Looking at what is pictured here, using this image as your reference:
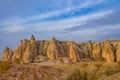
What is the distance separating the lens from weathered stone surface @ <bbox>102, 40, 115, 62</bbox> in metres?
118

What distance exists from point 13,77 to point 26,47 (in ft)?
330

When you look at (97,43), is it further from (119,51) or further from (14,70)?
(14,70)

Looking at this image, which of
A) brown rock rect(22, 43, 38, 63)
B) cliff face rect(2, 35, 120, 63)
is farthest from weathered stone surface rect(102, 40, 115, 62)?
brown rock rect(22, 43, 38, 63)

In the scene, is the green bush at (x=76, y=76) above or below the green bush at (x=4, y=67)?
below

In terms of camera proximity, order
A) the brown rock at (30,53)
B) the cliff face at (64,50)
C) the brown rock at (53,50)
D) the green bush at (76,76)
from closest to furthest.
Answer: the green bush at (76,76)
the brown rock at (30,53)
the brown rock at (53,50)
the cliff face at (64,50)

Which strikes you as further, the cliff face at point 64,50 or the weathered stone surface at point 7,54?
the weathered stone surface at point 7,54

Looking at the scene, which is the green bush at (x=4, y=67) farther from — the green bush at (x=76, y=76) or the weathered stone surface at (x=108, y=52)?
the weathered stone surface at (x=108, y=52)

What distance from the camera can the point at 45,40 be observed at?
427ft

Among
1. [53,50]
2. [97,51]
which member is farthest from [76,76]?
[97,51]

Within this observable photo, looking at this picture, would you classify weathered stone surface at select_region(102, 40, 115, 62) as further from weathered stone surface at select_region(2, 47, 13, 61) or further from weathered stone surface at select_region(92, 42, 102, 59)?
weathered stone surface at select_region(2, 47, 13, 61)

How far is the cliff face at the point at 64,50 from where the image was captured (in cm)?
11825

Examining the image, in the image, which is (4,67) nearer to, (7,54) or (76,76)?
(76,76)

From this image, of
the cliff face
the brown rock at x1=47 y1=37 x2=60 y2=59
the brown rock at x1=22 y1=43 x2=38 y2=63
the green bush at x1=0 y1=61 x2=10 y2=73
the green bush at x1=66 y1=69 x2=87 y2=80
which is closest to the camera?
the green bush at x1=66 y1=69 x2=87 y2=80

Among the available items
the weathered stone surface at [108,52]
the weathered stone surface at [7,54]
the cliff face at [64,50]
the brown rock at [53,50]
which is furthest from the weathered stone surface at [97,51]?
the weathered stone surface at [7,54]
